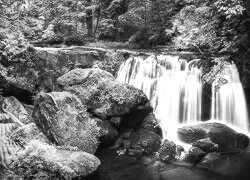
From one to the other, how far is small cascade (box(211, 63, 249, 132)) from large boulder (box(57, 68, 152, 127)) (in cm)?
293

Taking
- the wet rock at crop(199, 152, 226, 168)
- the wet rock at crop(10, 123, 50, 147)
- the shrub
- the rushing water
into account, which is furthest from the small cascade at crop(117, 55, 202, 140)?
the shrub

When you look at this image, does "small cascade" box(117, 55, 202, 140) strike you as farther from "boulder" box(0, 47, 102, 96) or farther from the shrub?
the shrub

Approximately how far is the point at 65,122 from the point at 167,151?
358cm

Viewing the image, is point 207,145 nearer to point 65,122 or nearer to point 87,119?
point 87,119

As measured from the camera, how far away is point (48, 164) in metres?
7.60

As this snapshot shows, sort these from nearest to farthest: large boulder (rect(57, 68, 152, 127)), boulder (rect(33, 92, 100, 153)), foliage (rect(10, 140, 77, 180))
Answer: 1. foliage (rect(10, 140, 77, 180))
2. boulder (rect(33, 92, 100, 153))
3. large boulder (rect(57, 68, 152, 127))

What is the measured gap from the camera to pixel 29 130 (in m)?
8.76

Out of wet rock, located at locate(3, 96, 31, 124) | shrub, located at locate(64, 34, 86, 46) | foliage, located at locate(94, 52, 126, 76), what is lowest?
wet rock, located at locate(3, 96, 31, 124)

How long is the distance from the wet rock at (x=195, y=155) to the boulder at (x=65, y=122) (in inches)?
122

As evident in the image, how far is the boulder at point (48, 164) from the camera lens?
7402mm

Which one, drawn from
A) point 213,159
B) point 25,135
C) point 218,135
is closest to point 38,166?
point 25,135

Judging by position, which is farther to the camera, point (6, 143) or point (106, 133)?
point (106, 133)

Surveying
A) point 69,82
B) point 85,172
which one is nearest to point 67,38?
point 69,82

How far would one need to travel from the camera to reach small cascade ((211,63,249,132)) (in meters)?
12.3
